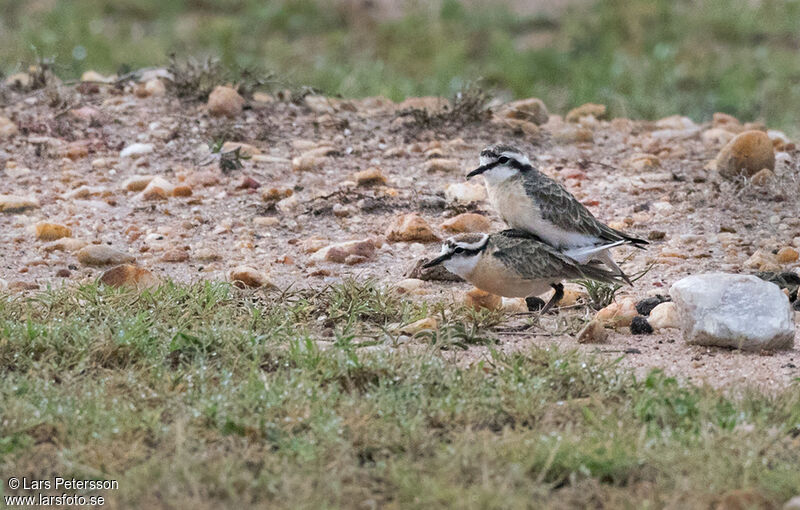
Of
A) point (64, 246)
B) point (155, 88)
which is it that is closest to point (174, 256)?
point (64, 246)

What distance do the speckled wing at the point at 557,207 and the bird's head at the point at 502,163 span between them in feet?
0.25

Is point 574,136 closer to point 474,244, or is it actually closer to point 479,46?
point 474,244

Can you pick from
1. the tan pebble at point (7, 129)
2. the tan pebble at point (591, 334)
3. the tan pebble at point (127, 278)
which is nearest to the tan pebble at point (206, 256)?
the tan pebble at point (127, 278)

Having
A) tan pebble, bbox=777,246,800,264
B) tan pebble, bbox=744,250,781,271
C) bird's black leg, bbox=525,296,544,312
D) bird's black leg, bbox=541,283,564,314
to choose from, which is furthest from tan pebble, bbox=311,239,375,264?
tan pebble, bbox=777,246,800,264

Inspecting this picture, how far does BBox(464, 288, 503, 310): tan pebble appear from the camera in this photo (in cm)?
554

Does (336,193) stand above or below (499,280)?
below

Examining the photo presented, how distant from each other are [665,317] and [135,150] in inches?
169

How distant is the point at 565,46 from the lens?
1249 cm

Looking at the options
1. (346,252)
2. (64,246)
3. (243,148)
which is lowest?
(64,246)

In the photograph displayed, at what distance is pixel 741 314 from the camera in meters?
4.87

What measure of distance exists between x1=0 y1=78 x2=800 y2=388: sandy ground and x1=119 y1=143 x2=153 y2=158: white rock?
33mm

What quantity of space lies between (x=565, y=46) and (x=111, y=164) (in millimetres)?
6326

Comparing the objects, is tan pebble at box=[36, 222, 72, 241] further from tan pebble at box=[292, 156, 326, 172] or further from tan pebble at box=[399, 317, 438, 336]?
tan pebble at box=[399, 317, 438, 336]

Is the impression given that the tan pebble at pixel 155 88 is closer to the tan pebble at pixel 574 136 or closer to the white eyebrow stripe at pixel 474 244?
the tan pebble at pixel 574 136
